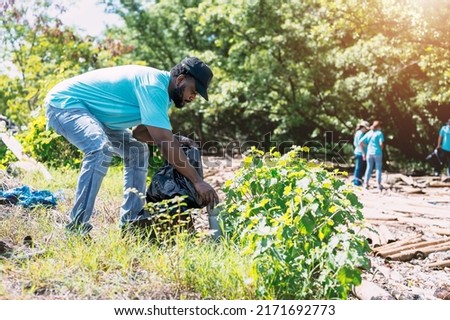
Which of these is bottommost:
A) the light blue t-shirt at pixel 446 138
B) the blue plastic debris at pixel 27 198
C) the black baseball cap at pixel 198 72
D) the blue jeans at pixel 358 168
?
the blue jeans at pixel 358 168

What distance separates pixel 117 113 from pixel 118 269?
1495 millimetres

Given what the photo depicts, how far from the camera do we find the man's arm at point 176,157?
4555mm

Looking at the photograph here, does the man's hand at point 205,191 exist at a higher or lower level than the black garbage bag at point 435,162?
higher

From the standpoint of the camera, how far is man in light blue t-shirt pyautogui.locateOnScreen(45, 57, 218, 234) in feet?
15.2

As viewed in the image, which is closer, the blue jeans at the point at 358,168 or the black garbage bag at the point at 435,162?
the blue jeans at the point at 358,168

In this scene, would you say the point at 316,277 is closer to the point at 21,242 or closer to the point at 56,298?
the point at 56,298

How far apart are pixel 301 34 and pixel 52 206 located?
16.1m

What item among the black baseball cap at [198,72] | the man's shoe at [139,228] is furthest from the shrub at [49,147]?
the black baseball cap at [198,72]

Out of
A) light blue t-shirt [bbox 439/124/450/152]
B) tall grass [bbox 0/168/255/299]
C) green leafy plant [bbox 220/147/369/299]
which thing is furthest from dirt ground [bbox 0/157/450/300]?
light blue t-shirt [bbox 439/124/450/152]

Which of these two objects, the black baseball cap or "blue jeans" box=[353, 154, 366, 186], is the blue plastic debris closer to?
the black baseball cap

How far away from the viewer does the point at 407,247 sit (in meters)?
6.41

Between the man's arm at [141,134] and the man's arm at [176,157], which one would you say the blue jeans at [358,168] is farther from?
the man's arm at [176,157]

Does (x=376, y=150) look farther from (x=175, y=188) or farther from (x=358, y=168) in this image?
(x=175, y=188)

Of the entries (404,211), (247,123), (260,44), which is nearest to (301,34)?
(260,44)
